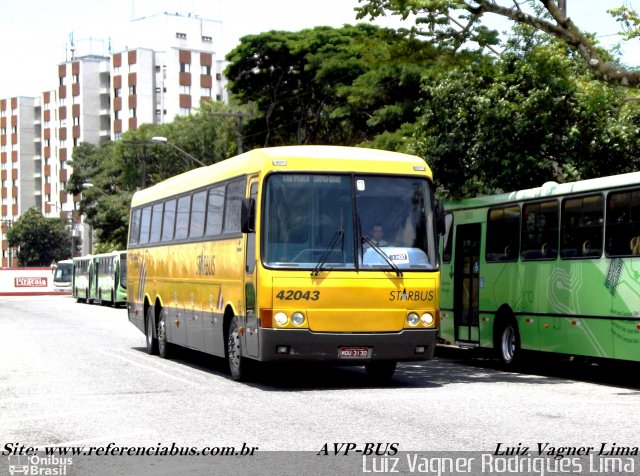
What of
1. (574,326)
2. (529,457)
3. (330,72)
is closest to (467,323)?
(574,326)

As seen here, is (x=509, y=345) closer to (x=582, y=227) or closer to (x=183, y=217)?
(x=582, y=227)

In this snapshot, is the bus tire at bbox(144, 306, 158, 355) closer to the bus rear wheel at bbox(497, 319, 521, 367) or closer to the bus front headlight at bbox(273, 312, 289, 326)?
the bus rear wheel at bbox(497, 319, 521, 367)

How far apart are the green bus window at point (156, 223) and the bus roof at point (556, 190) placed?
5471 millimetres

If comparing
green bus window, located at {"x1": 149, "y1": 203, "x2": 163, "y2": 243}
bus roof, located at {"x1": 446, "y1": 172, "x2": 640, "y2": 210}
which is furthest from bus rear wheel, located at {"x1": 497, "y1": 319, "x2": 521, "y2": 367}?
green bus window, located at {"x1": 149, "y1": 203, "x2": 163, "y2": 243}

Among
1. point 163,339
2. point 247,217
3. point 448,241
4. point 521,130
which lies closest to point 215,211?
point 247,217

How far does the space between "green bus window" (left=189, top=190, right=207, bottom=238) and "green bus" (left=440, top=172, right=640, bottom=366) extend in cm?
494

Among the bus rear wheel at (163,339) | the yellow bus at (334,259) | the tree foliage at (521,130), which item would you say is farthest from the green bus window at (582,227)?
the bus rear wheel at (163,339)

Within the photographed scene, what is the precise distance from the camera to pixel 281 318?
15875mm

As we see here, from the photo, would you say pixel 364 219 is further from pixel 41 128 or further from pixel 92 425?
pixel 41 128

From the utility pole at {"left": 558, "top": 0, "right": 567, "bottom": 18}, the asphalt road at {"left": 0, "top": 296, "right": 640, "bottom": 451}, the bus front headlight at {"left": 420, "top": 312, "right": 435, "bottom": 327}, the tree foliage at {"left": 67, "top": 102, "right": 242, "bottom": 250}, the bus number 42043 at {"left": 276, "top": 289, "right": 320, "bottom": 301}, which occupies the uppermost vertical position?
the tree foliage at {"left": 67, "top": 102, "right": 242, "bottom": 250}

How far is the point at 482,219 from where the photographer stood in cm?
2172

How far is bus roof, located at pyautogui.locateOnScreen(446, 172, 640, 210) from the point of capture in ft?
55.2

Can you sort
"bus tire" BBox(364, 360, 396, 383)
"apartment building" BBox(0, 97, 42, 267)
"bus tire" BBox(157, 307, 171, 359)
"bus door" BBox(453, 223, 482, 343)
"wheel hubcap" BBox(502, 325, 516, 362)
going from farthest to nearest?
1. "apartment building" BBox(0, 97, 42, 267)
2. "bus tire" BBox(157, 307, 171, 359)
3. "bus door" BBox(453, 223, 482, 343)
4. "wheel hubcap" BBox(502, 325, 516, 362)
5. "bus tire" BBox(364, 360, 396, 383)

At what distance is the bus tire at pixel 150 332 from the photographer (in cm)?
2391
